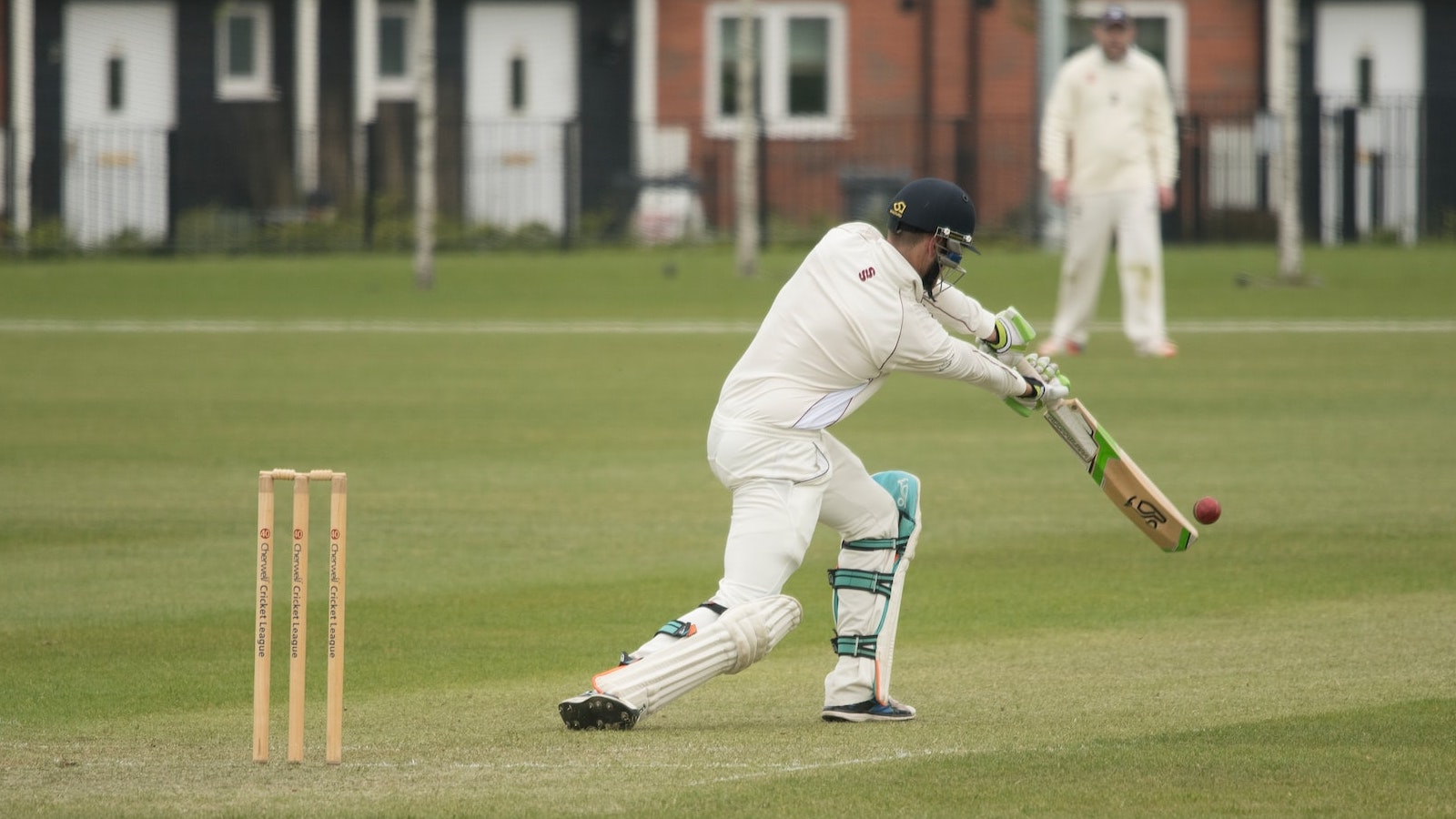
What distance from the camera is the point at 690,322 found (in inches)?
875

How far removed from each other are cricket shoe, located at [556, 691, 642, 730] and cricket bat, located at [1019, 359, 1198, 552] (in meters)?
1.93

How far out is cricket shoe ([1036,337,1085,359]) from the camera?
17.8 m

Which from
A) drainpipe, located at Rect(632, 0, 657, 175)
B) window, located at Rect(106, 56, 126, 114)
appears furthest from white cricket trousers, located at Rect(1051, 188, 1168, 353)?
window, located at Rect(106, 56, 126, 114)

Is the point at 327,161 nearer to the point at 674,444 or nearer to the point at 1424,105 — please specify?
the point at 1424,105

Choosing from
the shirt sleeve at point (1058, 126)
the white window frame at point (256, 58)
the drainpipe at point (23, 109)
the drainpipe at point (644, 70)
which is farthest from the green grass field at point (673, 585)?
the white window frame at point (256, 58)

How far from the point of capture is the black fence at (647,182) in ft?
102

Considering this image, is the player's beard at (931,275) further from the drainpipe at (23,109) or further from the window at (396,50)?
the window at (396,50)

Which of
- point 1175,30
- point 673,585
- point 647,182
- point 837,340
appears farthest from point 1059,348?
point 1175,30

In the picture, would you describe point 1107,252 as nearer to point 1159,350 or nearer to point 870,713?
point 1159,350

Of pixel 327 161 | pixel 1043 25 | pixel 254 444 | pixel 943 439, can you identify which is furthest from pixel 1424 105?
pixel 254 444

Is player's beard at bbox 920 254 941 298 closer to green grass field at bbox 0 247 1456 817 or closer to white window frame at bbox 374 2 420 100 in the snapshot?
green grass field at bbox 0 247 1456 817

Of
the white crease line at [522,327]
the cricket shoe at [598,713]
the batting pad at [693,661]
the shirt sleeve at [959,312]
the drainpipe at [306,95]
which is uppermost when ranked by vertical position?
the drainpipe at [306,95]

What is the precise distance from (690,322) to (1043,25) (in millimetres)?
8330

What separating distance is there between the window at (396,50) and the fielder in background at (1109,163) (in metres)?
20.0
